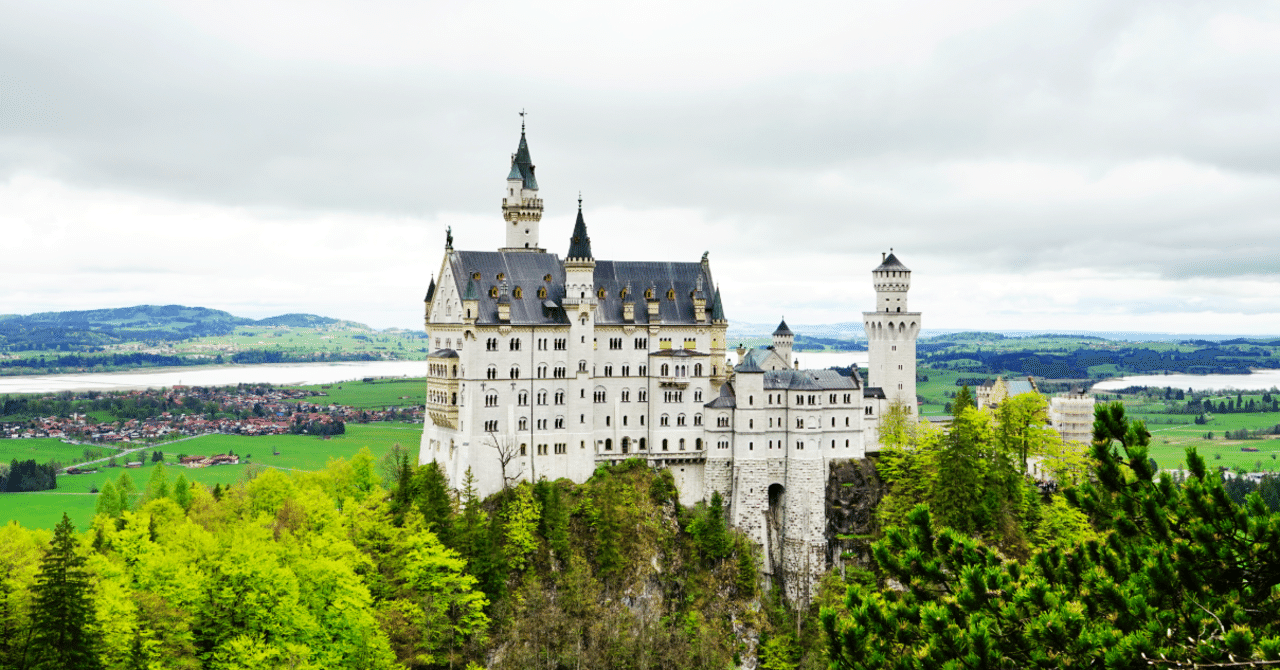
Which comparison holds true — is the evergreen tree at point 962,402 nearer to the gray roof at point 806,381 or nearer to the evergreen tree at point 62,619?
the gray roof at point 806,381

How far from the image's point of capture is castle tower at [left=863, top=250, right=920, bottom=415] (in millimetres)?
102125

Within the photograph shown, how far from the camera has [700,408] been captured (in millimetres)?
94375

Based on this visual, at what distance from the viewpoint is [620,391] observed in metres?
92.6

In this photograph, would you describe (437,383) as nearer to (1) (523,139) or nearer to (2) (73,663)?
(1) (523,139)

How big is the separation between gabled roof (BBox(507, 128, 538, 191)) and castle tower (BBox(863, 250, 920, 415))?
1409 inches

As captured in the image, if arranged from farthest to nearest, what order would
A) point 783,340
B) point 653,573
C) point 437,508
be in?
point 783,340 → point 653,573 → point 437,508

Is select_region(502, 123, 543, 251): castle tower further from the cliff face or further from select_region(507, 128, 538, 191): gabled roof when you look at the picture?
the cliff face

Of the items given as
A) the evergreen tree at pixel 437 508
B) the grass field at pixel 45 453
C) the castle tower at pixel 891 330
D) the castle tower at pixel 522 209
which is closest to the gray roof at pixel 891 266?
the castle tower at pixel 891 330

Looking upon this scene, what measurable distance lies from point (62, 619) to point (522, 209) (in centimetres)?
5472

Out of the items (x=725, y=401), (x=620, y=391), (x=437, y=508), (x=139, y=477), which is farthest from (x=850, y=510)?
(x=139, y=477)

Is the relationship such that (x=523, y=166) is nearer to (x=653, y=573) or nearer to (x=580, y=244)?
(x=580, y=244)

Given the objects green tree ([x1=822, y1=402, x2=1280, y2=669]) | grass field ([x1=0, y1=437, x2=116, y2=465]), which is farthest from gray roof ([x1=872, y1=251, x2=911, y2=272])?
grass field ([x1=0, y1=437, x2=116, y2=465])

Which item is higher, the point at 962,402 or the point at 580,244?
the point at 580,244

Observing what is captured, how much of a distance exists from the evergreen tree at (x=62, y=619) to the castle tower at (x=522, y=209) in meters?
51.0
